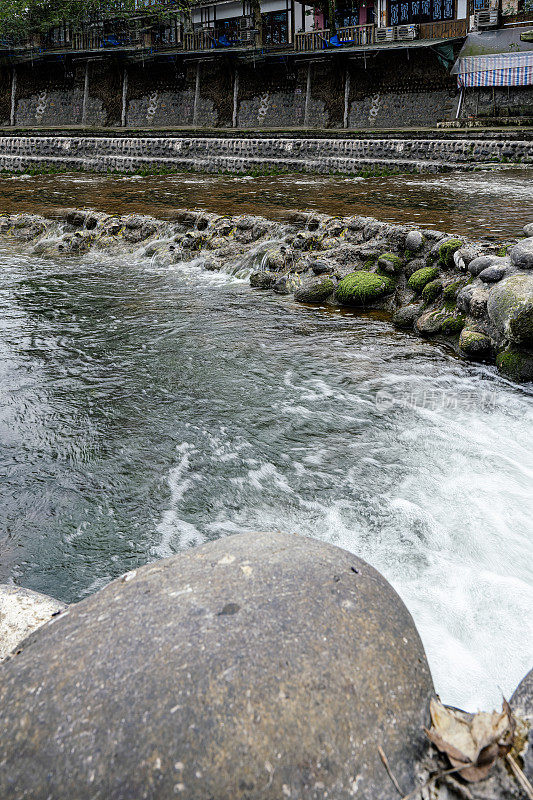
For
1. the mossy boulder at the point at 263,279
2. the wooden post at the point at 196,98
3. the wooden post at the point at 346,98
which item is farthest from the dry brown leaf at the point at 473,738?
the wooden post at the point at 196,98

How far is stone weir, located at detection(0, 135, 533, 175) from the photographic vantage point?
19.2 meters

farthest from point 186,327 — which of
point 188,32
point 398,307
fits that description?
point 188,32

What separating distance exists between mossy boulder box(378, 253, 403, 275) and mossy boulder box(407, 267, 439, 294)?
526mm

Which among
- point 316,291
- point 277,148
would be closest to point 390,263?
point 316,291

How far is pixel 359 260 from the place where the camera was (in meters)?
9.02

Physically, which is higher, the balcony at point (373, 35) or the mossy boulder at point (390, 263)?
the balcony at point (373, 35)

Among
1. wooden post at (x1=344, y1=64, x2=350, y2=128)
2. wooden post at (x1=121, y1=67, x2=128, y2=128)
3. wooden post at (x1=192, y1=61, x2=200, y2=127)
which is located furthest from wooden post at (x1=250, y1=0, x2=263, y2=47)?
wooden post at (x1=121, y1=67, x2=128, y2=128)

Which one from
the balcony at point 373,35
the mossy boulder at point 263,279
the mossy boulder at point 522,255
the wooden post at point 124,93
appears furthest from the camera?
the wooden post at point 124,93

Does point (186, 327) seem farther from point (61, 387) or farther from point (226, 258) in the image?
point (226, 258)

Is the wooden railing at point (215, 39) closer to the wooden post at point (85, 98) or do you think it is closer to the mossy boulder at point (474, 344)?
the wooden post at point (85, 98)

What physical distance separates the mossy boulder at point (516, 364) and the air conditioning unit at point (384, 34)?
29.9m

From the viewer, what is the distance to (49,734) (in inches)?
57.9

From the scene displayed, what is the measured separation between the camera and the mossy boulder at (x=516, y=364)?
574cm

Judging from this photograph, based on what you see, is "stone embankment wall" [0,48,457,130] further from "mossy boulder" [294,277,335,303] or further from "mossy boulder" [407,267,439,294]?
"mossy boulder" [407,267,439,294]
